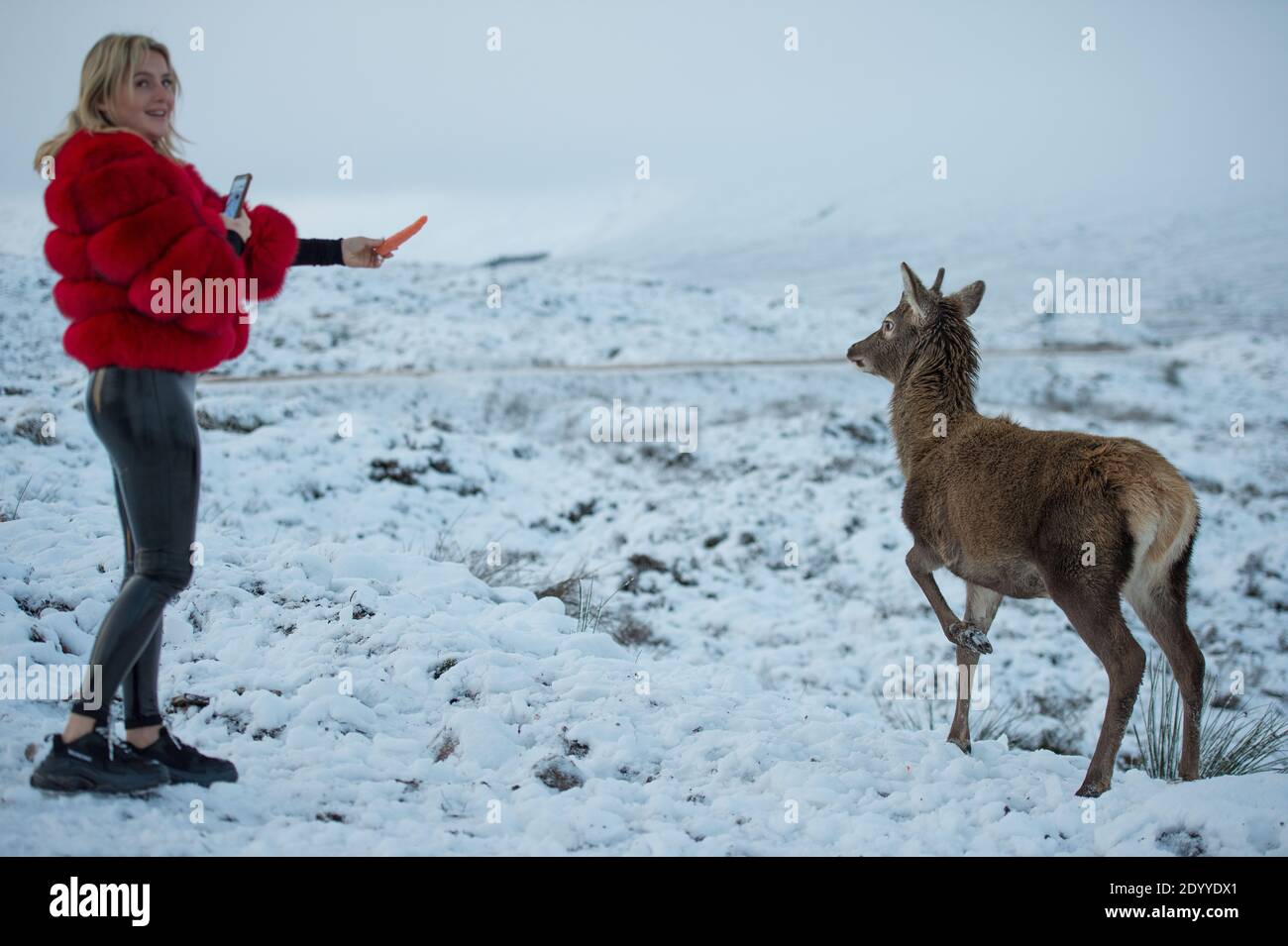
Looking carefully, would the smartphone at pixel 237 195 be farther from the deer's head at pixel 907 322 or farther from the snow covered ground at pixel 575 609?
the deer's head at pixel 907 322

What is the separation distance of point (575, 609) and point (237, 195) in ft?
15.4

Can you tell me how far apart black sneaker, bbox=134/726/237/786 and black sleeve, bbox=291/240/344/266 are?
204 cm

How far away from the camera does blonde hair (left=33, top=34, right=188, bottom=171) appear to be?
11.6 feet

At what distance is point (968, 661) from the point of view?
5582mm

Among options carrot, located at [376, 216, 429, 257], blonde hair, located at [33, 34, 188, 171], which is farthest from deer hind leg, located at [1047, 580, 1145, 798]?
blonde hair, located at [33, 34, 188, 171]

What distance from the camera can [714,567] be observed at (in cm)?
1128

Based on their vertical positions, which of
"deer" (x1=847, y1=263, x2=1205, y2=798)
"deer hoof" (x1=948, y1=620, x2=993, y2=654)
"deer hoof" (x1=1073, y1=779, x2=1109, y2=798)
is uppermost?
"deer" (x1=847, y1=263, x2=1205, y2=798)

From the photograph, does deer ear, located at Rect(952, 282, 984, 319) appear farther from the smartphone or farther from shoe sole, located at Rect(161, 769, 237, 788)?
shoe sole, located at Rect(161, 769, 237, 788)

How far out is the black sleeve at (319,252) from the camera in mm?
4301

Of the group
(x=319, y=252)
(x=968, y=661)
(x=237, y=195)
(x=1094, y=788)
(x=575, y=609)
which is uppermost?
(x=237, y=195)

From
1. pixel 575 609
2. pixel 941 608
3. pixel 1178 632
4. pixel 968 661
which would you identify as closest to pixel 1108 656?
pixel 1178 632

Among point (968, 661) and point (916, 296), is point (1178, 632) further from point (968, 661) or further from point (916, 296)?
point (916, 296)

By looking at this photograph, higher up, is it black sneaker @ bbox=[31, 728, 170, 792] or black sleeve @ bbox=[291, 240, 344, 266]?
black sleeve @ bbox=[291, 240, 344, 266]
